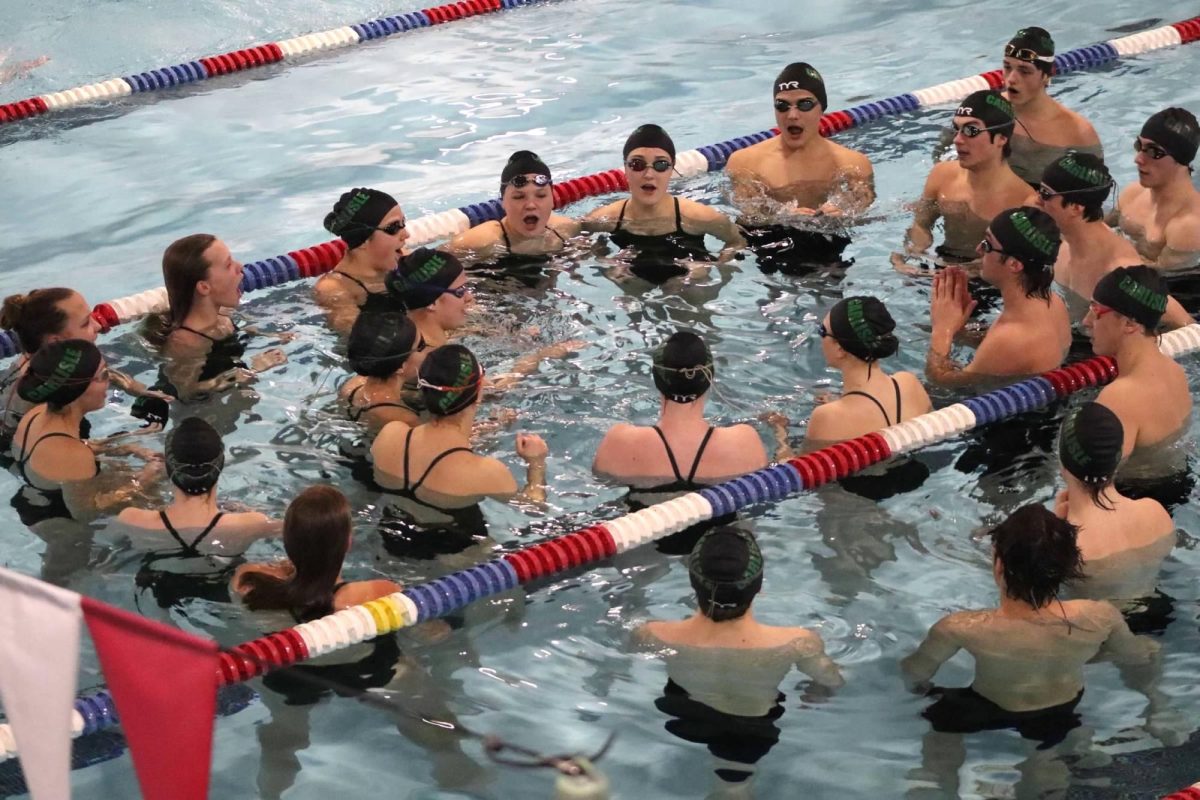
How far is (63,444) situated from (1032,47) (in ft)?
16.8

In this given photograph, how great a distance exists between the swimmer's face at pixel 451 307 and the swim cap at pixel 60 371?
138 centimetres

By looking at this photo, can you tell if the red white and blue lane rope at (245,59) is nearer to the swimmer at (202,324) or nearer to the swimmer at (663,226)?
the swimmer at (202,324)

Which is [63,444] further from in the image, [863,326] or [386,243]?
[863,326]

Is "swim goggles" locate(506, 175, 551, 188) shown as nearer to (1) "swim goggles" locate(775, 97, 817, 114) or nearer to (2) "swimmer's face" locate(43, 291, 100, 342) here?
(1) "swim goggles" locate(775, 97, 817, 114)

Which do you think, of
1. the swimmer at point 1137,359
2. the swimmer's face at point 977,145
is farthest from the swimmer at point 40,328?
the swimmer's face at point 977,145

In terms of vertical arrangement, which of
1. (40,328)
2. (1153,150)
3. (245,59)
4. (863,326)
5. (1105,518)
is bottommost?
(1105,518)

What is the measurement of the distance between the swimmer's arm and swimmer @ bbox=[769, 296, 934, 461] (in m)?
1.22

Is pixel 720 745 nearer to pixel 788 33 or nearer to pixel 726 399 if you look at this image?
pixel 726 399

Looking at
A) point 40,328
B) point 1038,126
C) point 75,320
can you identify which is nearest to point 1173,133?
point 1038,126

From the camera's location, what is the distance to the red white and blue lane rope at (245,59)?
920 centimetres

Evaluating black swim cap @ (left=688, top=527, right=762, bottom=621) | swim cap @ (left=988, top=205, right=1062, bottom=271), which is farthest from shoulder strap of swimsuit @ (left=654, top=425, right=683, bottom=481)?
swim cap @ (left=988, top=205, right=1062, bottom=271)

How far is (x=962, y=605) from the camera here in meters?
4.70

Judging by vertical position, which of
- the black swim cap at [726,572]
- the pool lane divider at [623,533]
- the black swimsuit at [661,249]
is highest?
the black swimsuit at [661,249]

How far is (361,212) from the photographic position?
6.52 metres
